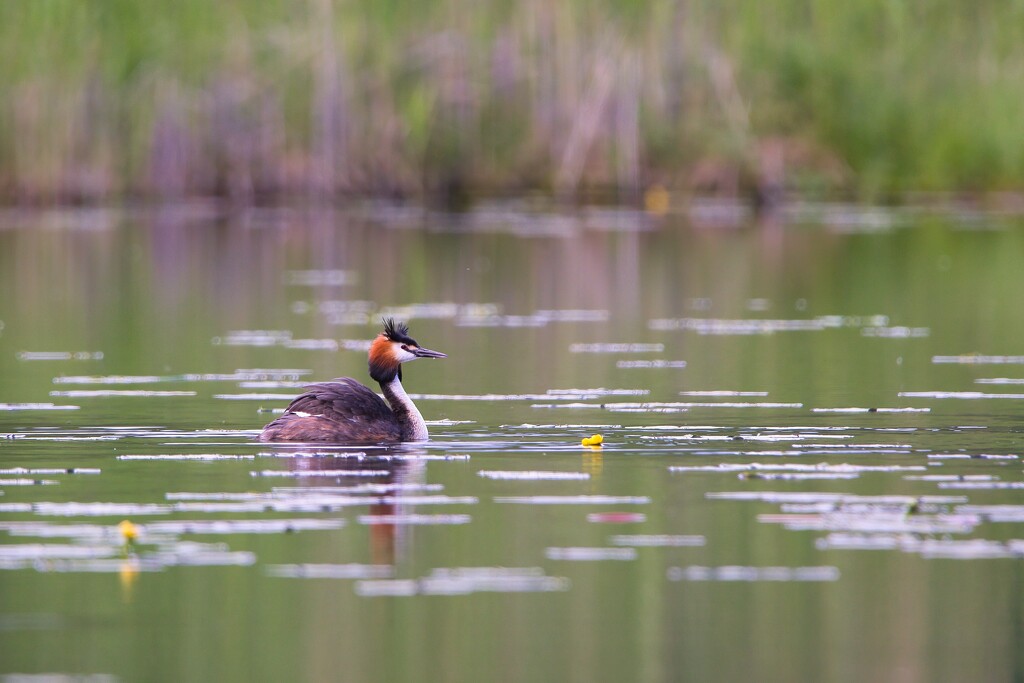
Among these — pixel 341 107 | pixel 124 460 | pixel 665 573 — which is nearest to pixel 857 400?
pixel 124 460

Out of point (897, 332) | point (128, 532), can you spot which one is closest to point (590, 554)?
point (128, 532)

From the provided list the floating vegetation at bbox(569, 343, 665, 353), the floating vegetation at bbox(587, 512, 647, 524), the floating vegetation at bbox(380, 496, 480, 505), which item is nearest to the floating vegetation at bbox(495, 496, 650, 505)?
the floating vegetation at bbox(380, 496, 480, 505)

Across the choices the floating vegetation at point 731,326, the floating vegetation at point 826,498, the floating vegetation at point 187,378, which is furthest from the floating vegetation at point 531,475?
the floating vegetation at point 731,326

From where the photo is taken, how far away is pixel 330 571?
7871 mm

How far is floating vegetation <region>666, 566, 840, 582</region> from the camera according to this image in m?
7.75

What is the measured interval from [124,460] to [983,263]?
62.5 ft

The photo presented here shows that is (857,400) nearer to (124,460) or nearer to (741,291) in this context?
(124,460)

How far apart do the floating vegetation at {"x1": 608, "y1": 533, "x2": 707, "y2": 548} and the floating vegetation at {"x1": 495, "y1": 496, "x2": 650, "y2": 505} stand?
0.78 meters

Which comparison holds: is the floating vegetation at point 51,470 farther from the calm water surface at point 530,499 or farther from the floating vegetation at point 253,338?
the floating vegetation at point 253,338

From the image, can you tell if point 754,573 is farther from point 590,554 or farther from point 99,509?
point 99,509

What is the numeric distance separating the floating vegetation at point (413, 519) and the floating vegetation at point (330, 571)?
2.86 feet

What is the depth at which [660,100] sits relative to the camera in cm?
4459

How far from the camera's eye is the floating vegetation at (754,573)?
305 inches

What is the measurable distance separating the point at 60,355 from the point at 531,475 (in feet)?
26.1
